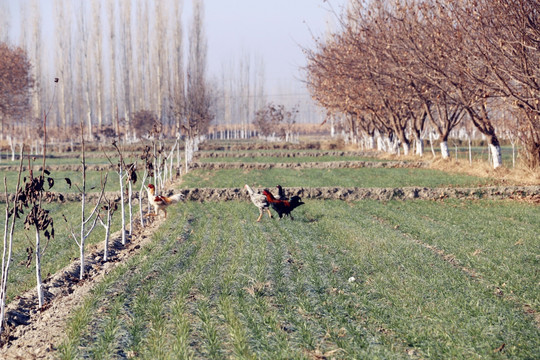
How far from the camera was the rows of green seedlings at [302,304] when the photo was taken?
539 cm

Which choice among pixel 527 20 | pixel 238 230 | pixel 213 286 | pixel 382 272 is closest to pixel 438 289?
pixel 382 272

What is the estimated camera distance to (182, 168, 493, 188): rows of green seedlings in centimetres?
2109

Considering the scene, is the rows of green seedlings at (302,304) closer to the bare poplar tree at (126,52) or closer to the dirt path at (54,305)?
the dirt path at (54,305)

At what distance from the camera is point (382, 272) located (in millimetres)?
8344

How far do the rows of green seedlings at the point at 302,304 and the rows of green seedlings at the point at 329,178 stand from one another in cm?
977

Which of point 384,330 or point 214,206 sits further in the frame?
point 214,206

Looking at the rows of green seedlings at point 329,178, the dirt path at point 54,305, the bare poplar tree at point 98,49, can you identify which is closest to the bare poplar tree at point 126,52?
the bare poplar tree at point 98,49

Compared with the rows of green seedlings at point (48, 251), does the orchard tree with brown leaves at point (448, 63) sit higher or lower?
higher

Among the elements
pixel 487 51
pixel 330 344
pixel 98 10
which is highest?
pixel 98 10

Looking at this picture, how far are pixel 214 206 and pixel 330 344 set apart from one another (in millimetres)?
11383

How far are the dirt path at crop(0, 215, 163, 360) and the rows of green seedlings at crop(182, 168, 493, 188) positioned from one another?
1158 cm

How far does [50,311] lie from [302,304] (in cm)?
328

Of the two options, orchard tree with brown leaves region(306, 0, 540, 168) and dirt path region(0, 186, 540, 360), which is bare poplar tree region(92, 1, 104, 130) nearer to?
orchard tree with brown leaves region(306, 0, 540, 168)

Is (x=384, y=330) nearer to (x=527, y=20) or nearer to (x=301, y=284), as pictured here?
(x=301, y=284)
